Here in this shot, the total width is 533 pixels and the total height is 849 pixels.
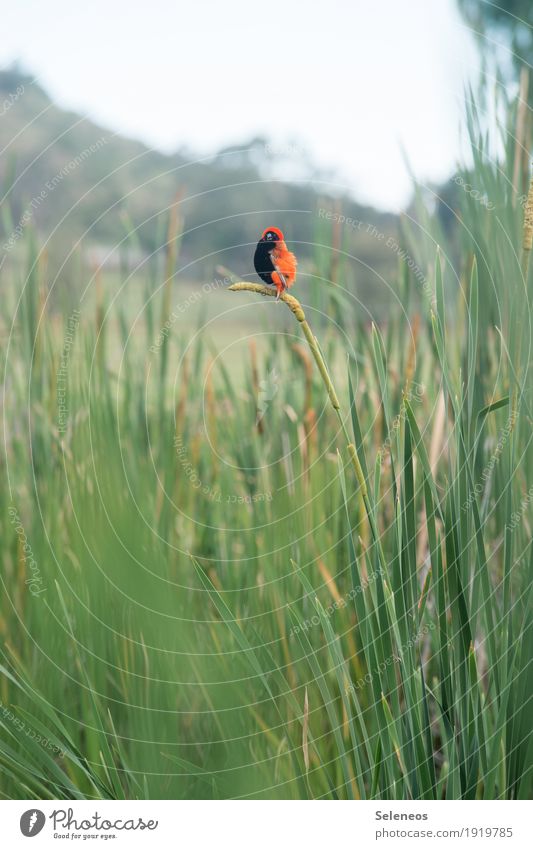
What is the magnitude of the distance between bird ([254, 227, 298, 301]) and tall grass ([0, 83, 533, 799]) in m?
0.07

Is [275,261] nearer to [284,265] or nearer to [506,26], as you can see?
[284,265]

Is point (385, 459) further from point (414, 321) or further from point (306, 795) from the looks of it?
point (306, 795)

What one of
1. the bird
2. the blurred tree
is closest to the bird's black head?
the bird

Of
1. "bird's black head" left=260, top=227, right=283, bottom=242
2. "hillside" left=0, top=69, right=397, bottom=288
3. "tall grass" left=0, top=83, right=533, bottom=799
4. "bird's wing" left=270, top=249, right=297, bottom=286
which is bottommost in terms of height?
"tall grass" left=0, top=83, right=533, bottom=799

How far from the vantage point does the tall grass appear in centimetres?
37

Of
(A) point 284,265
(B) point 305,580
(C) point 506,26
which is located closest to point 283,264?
(A) point 284,265

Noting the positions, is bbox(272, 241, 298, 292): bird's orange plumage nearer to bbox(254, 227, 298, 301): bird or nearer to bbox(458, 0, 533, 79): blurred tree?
bbox(254, 227, 298, 301): bird

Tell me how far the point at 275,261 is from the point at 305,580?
20cm

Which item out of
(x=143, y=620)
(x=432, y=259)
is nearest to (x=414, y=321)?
(x=432, y=259)

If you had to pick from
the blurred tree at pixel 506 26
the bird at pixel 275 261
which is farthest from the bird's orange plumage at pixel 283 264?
the blurred tree at pixel 506 26

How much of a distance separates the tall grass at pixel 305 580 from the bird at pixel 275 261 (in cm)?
7

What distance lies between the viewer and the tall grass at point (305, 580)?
369 mm

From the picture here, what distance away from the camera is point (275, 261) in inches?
16.6
